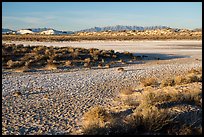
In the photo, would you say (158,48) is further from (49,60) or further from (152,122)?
(152,122)

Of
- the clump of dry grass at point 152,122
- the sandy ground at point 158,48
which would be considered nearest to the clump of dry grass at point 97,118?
the clump of dry grass at point 152,122

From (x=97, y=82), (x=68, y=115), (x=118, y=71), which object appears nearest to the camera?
(x=68, y=115)

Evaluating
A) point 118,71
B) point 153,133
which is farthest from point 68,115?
point 118,71

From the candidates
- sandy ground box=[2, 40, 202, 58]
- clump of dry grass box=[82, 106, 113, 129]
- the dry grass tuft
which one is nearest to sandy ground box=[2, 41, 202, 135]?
clump of dry grass box=[82, 106, 113, 129]

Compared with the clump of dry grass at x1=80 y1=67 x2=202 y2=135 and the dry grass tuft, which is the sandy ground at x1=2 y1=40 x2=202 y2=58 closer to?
the dry grass tuft

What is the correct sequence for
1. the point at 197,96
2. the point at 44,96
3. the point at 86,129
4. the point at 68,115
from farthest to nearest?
the point at 44,96 < the point at 197,96 < the point at 68,115 < the point at 86,129

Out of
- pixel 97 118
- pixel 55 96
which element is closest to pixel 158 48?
pixel 55 96

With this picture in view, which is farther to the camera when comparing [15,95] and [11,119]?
[15,95]

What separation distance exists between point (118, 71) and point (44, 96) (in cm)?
953

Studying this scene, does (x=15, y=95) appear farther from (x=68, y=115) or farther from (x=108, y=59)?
(x=108, y=59)

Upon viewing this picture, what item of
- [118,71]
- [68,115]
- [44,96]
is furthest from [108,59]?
[68,115]

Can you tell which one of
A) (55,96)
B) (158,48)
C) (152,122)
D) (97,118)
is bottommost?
(158,48)

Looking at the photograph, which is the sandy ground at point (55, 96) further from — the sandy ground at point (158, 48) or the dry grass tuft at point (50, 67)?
the sandy ground at point (158, 48)

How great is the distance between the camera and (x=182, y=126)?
9.07m
